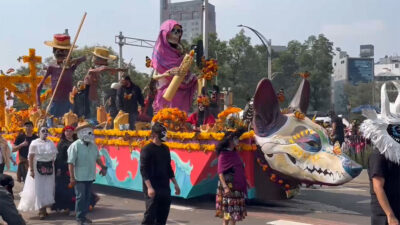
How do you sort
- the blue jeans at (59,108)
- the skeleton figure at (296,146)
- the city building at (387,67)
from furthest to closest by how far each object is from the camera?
the city building at (387,67) < the blue jeans at (59,108) < the skeleton figure at (296,146)

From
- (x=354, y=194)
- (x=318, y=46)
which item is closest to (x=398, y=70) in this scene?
(x=318, y=46)

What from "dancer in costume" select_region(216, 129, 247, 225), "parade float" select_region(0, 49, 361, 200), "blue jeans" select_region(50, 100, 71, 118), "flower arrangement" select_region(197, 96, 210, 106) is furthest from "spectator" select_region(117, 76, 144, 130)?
"dancer in costume" select_region(216, 129, 247, 225)

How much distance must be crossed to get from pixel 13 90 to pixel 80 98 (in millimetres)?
3857

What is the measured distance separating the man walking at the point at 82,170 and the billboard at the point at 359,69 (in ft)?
284

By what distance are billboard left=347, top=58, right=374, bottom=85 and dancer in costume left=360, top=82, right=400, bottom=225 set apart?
290 feet

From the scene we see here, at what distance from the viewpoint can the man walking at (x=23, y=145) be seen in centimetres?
1026

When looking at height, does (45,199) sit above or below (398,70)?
below

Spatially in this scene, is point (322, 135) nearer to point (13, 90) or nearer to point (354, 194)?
point (354, 194)

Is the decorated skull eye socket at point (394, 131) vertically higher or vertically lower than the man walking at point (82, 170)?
higher

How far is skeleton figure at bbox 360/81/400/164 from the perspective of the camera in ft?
14.4

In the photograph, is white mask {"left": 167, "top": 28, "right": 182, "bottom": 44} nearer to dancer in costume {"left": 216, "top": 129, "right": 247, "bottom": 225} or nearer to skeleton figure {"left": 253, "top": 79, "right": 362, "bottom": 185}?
skeleton figure {"left": 253, "top": 79, "right": 362, "bottom": 185}

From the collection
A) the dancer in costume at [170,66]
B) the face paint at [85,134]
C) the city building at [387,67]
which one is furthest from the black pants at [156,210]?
the city building at [387,67]

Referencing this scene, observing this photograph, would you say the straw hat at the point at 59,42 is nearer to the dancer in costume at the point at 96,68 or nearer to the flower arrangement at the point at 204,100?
the dancer in costume at the point at 96,68

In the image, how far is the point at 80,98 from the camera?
12352 millimetres
